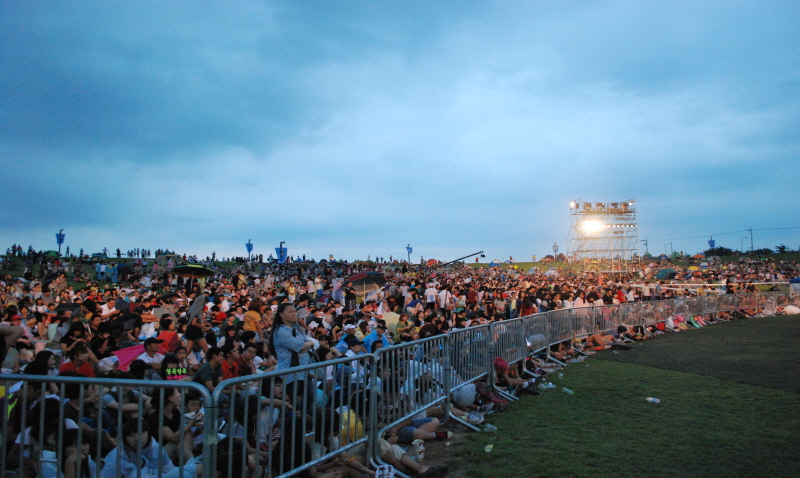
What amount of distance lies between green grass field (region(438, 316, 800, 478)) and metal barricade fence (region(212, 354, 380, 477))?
1.31 m

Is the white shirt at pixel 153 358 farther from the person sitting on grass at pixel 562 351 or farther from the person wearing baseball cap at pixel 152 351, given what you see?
the person sitting on grass at pixel 562 351

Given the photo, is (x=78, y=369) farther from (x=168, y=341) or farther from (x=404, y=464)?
(x=404, y=464)

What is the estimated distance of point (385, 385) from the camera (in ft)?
17.7

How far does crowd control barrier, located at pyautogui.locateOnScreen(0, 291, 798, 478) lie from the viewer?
3.21m

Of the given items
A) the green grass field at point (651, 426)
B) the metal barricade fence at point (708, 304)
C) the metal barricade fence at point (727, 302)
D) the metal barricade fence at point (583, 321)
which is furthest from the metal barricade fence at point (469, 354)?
the metal barricade fence at point (727, 302)

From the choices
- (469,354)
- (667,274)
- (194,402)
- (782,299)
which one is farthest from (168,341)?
(667,274)

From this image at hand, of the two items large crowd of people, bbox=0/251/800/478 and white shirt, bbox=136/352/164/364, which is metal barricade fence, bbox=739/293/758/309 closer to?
large crowd of people, bbox=0/251/800/478

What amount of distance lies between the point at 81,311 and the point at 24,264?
25.2 meters

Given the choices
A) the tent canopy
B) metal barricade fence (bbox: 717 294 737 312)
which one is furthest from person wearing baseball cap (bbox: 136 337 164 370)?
the tent canopy

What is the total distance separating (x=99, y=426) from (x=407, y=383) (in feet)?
11.6

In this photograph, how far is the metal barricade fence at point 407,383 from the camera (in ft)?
17.0

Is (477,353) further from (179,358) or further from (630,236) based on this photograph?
(630,236)

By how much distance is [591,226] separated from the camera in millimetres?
66125

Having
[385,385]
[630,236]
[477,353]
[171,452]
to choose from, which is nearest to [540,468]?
[385,385]
